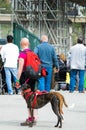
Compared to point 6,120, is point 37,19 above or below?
below

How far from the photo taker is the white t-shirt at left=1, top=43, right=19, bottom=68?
20.8m

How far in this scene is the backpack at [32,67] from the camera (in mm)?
12859

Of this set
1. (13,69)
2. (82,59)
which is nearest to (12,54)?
(13,69)

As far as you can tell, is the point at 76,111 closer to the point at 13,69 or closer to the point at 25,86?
the point at 25,86

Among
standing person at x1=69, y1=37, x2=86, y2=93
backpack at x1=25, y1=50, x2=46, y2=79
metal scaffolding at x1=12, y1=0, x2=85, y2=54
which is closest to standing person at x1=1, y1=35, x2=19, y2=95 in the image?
standing person at x1=69, y1=37, x2=86, y2=93

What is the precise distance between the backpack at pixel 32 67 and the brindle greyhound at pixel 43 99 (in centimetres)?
22

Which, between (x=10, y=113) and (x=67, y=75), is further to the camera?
(x=67, y=75)

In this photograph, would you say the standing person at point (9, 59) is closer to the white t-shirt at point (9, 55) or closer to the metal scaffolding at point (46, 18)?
the white t-shirt at point (9, 55)

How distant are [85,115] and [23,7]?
30282 mm

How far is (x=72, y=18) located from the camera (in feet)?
165

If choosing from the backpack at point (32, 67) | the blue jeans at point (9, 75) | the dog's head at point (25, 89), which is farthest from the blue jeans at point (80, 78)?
the dog's head at point (25, 89)

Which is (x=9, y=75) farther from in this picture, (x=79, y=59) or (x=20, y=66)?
(x=20, y=66)

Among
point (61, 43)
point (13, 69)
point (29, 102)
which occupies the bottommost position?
point (61, 43)

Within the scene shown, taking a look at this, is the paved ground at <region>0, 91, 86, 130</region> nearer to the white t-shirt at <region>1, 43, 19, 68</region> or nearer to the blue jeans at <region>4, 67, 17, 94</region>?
the blue jeans at <region>4, 67, 17, 94</region>
